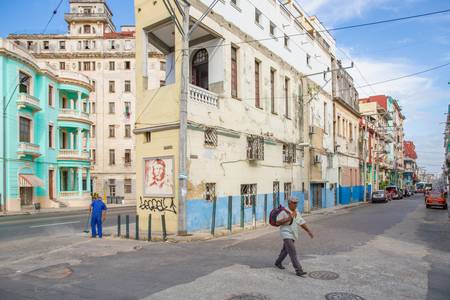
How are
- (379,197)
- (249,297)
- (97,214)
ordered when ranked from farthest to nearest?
(379,197), (97,214), (249,297)

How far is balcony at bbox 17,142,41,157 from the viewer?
30.1 metres

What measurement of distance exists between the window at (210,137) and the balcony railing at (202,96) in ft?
3.86

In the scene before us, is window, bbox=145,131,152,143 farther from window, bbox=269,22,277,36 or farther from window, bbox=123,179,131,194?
window, bbox=123,179,131,194

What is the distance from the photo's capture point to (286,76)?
23.8 m

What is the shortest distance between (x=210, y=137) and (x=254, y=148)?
12.5 feet

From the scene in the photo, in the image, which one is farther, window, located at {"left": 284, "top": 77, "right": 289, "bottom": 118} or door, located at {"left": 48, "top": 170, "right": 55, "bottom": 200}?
door, located at {"left": 48, "top": 170, "right": 55, "bottom": 200}

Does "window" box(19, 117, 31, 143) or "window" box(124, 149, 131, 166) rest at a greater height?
"window" box(19, 117, 31, 143)

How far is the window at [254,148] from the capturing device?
18.6 meters

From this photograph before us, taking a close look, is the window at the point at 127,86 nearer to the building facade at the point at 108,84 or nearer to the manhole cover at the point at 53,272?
the building facade at the point at 108,84

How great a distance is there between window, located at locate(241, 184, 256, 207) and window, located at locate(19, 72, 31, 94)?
927 inches

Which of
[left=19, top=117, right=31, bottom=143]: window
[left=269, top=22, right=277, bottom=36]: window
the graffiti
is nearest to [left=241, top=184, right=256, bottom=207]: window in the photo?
the graffiti

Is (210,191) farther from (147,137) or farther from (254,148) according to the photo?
(254,148)

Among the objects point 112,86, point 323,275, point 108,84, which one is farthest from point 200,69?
point 108,84

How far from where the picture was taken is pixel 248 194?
18.6 meters
